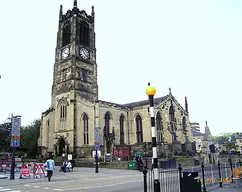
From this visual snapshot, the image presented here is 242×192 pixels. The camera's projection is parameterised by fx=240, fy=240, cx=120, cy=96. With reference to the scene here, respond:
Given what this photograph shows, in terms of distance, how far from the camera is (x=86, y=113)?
40.4 meters

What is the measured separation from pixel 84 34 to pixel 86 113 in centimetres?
1845

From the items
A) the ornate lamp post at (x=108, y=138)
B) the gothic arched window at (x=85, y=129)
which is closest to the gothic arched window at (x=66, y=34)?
the gothic arched window at (x=85, y=129)

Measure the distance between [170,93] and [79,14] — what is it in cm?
2495

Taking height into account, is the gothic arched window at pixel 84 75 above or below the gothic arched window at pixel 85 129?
above

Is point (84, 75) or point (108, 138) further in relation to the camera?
point (84, 75)

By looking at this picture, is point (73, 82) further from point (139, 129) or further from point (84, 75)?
point (139, 129)

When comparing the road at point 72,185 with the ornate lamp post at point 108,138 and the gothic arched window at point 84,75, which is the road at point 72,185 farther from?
the gothic arched window at point 84,75

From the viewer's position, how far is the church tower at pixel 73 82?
132ft

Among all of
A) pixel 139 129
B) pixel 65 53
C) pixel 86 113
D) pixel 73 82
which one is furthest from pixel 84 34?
pixel 139 129

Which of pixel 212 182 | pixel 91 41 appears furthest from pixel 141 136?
pixel 212 182

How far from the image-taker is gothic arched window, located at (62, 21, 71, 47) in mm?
48531

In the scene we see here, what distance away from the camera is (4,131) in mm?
36938

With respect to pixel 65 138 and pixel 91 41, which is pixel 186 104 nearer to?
pixel 91 41

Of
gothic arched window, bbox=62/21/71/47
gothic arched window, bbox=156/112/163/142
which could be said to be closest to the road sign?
gothic arched window, bbox=156/112/163/142
